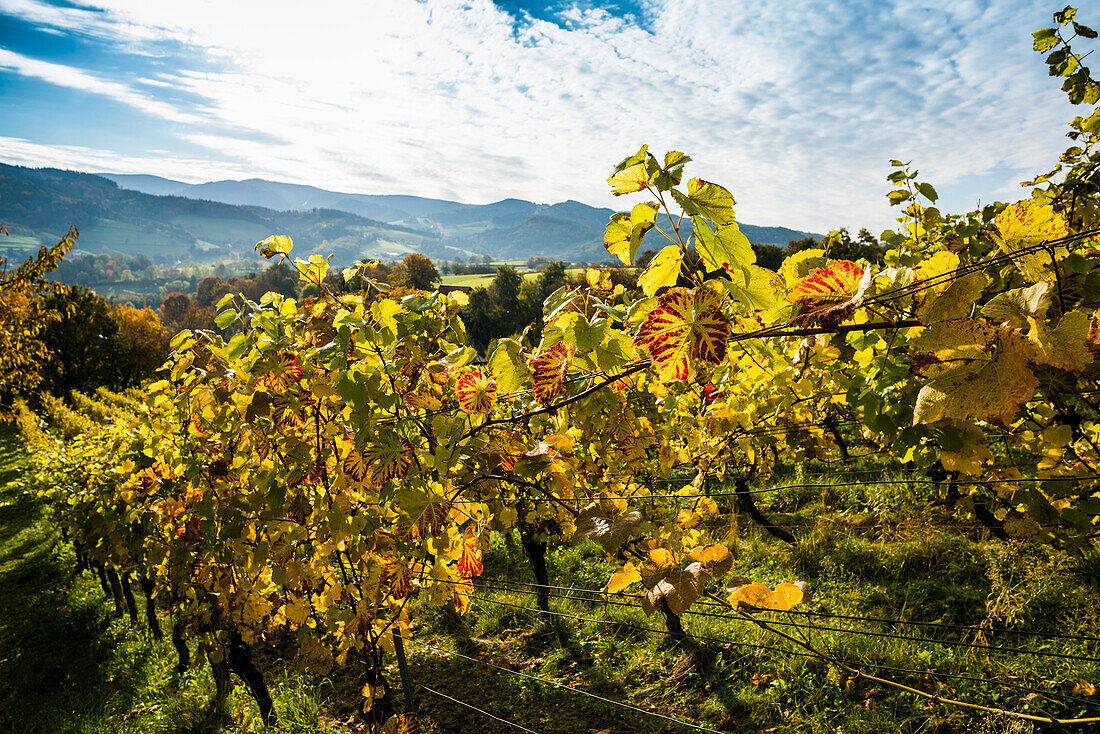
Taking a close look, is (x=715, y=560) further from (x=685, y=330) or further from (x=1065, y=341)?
(x=1065, y=341)

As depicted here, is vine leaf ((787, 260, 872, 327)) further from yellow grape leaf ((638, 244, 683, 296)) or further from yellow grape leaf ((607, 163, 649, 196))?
yellow grape leaf ((607, 163, 649, 196))

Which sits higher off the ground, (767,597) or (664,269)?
(664,269)

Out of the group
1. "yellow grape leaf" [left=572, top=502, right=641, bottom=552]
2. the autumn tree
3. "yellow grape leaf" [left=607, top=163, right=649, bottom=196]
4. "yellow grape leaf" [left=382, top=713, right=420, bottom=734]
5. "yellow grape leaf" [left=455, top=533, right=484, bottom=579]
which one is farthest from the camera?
the autumn tree

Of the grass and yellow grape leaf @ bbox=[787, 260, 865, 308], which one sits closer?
yellow grape leaf @ bbox=[787, 260, 865, 308]

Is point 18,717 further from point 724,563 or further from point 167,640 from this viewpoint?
point 724,563

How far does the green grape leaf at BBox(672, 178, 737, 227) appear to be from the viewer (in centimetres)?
80

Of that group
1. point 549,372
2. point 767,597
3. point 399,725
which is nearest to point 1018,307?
point 767,597

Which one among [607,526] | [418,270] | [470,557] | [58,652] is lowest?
[58,652]

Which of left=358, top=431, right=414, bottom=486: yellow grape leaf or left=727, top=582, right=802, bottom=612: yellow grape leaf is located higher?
left=358, top=431, right=414, bottom=486: yellow grape leaf

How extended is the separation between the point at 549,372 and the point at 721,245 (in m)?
0.57

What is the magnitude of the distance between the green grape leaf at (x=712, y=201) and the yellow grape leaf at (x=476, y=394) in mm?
867

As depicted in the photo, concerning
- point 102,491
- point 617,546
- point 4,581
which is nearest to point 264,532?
point 617,546

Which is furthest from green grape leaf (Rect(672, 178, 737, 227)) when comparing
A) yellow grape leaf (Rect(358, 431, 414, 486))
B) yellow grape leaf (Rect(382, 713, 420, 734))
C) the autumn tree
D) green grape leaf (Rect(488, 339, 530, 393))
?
the autumn tree

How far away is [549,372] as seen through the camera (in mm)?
1280
